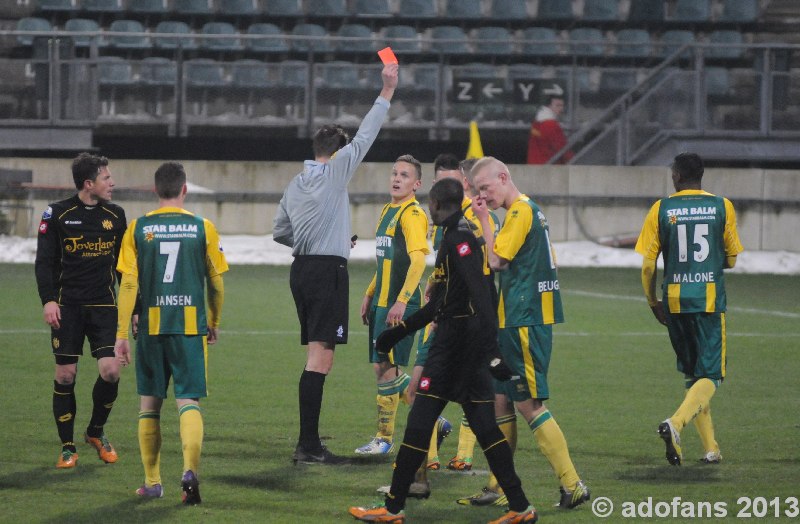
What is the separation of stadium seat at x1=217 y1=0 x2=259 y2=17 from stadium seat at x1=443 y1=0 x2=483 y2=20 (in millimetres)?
4107

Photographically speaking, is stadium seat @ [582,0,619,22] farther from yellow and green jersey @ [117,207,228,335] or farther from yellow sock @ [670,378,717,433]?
yellow and green jersey @ [117,207,228,335]

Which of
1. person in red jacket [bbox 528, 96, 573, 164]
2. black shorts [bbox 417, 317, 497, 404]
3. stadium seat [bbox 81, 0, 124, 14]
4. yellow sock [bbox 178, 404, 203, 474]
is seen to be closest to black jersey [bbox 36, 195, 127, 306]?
yellow sock [bbox 178, 404, 203, 474]

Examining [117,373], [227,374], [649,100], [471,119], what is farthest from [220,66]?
[117,373]

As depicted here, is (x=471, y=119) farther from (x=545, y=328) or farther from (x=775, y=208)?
(x=545, y=328)

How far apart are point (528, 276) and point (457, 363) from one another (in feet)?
2.66

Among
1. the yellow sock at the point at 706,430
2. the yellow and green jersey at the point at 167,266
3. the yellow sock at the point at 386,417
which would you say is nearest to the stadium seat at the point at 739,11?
the yellow sock at the point at 706,430

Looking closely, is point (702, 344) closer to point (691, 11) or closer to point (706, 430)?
point (706, 430)

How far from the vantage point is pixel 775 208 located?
2325 cm

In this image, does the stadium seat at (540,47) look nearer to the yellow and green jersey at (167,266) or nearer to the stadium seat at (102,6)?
the stadium seat at (102,6)

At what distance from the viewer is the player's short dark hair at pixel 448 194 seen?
639 cm

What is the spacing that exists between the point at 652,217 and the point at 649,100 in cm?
1495

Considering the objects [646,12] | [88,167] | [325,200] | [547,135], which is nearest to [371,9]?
[646,12]

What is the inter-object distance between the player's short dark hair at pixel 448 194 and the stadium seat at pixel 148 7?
21670mm

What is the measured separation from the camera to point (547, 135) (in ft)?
75.2
